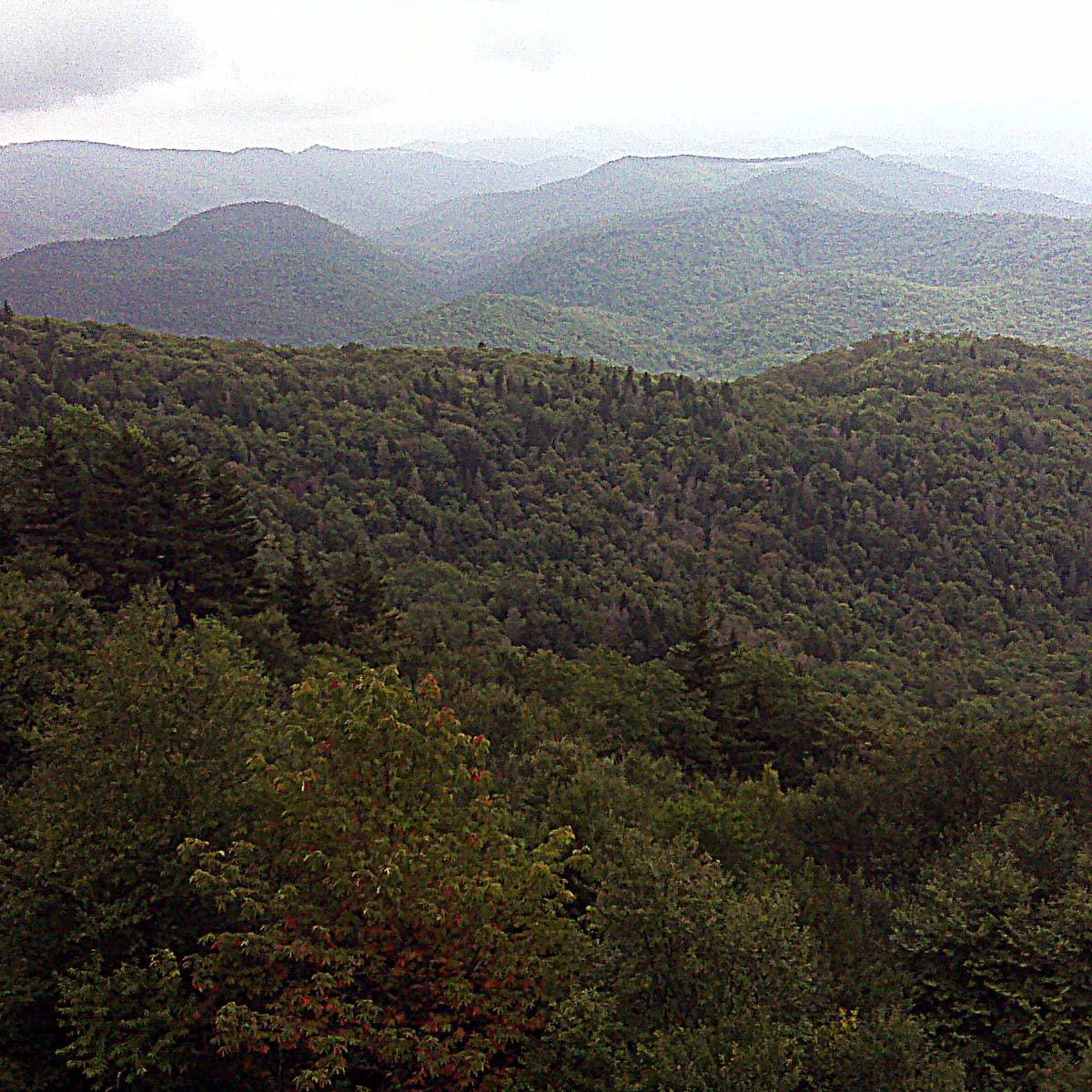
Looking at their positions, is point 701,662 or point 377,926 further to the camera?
point 701,662

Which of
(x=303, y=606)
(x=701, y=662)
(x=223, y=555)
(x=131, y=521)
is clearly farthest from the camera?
(x=701, y=662)

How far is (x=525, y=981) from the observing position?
1400cm

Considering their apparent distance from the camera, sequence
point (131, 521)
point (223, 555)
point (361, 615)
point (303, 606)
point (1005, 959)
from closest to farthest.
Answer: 1. point (1005, 959)
2. point (131, 521)
3. point (223, 555)
4. point (303, 606)
5. point (361, 615)

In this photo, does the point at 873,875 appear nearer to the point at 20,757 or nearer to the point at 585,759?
the point at 585,759

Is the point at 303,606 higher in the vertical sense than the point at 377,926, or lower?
lower

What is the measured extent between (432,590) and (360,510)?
832 inches

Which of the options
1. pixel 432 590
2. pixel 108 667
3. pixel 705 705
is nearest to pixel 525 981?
pixel 108 667

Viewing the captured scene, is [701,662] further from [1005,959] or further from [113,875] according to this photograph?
[113,875]

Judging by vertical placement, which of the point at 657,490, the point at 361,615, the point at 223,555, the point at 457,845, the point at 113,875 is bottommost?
the point at 657,490

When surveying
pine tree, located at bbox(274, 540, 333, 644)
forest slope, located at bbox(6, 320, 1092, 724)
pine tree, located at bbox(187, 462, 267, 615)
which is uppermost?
pine tree, located at bbox(187, 462, 267, 615)

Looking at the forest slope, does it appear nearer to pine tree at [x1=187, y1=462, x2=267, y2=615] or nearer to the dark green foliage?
pine tree at [x1=187, y1=462, x2=267, y2=615]

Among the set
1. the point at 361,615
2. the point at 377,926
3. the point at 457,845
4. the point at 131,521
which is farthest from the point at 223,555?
the point at 377,926

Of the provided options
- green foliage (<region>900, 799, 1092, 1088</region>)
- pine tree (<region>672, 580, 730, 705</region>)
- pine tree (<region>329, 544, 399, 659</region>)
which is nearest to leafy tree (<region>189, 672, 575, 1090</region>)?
green foliage (<region>900, 799, 1092, 1088</region>)

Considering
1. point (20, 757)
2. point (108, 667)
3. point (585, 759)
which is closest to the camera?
point (108, 667)
